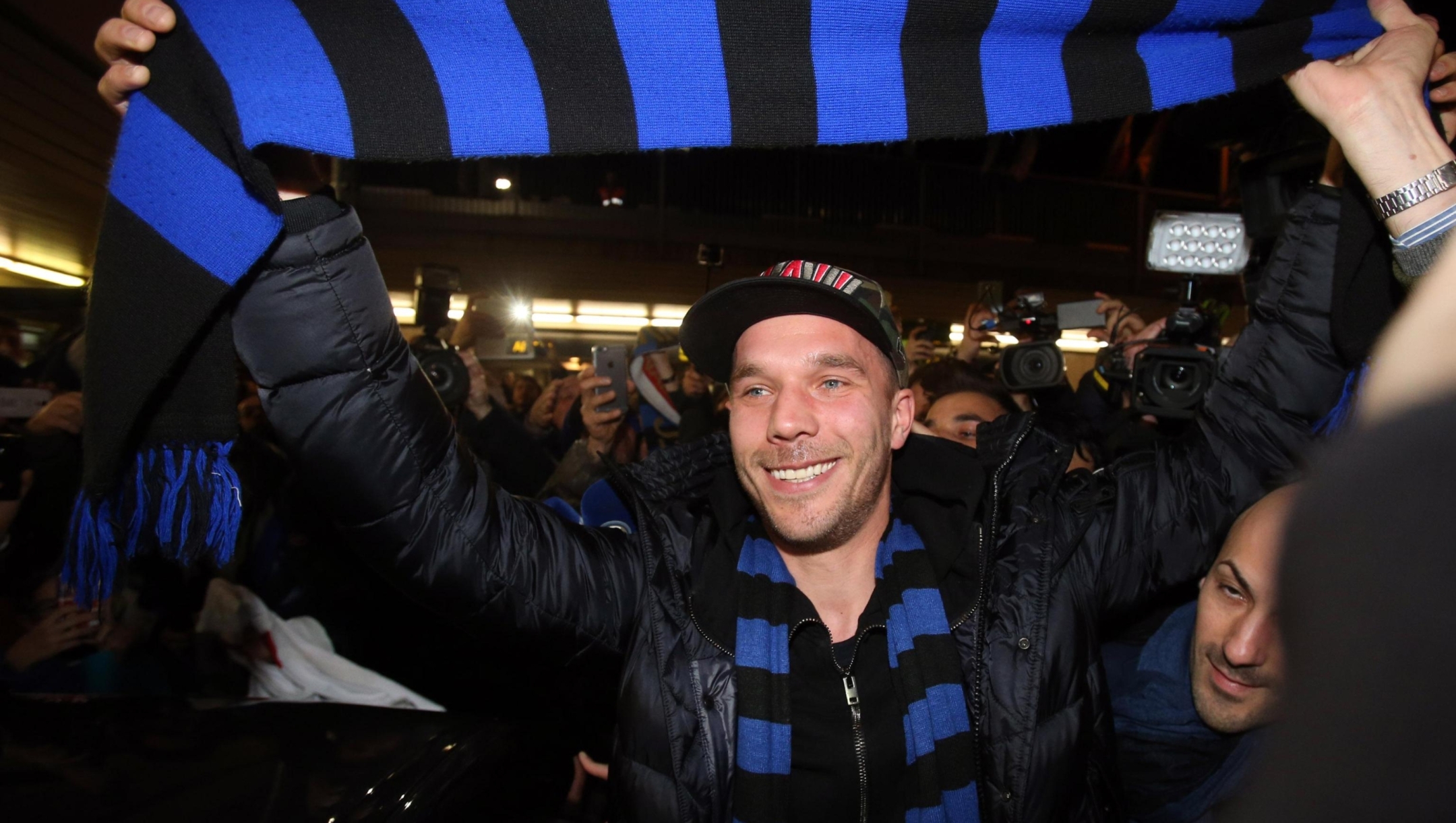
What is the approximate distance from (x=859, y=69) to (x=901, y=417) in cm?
84

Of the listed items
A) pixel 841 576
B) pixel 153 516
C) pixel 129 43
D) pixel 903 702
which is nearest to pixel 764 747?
pixel 903 702

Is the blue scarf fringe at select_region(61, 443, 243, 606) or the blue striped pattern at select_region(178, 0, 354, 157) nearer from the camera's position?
the blue striped pattern at select_region(178, 0, 354, 157)

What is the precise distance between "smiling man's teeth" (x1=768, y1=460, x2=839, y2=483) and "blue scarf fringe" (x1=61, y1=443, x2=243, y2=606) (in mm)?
947

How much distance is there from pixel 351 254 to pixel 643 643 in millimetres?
850

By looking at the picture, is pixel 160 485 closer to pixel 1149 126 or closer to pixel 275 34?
pixel 275 34

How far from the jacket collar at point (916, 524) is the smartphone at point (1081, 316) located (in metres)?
1.15

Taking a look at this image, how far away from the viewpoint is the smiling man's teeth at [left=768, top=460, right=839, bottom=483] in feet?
5.00

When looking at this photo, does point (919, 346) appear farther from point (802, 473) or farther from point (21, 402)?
point (21, 402)

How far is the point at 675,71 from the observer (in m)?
1.05

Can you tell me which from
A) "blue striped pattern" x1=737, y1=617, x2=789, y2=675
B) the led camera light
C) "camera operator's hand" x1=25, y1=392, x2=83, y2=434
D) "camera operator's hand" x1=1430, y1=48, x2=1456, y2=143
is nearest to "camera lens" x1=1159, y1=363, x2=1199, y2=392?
the led camera light

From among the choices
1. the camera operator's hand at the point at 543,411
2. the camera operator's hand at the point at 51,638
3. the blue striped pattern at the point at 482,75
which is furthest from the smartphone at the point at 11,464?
the camera operator's hand at the point at 543,411

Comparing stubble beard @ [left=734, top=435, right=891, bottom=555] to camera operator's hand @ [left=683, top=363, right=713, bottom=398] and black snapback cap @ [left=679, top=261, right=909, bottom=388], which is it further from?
camera operator's hand @ [left=683, top=363, right=713, bottom=398]

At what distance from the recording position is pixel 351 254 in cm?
111

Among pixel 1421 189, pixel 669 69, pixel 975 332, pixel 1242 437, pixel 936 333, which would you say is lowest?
pixel 1242 437
